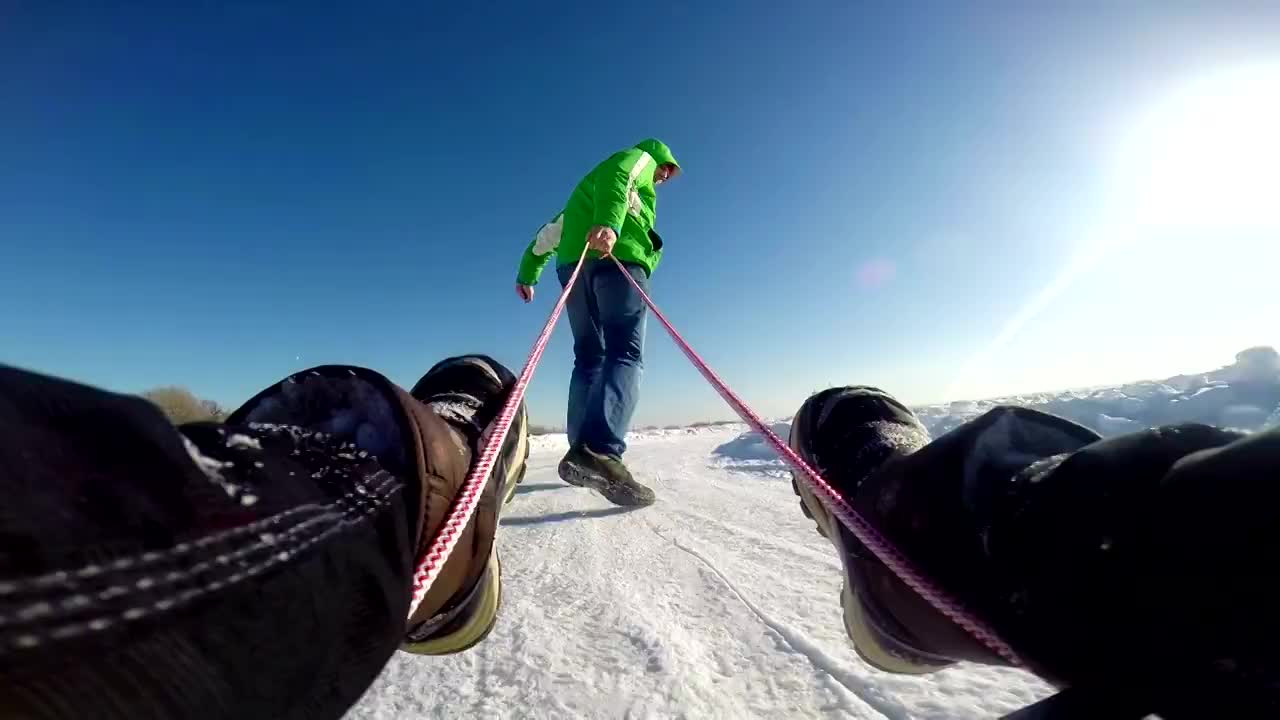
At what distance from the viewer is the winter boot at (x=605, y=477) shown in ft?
7.12

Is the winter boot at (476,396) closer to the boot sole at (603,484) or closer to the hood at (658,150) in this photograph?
the boot sole at (603,484)

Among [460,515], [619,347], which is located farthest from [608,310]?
[460,515]

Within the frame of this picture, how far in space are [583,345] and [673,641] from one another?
182 centimetres

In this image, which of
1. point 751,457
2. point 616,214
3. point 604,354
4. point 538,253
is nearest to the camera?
point 616,214

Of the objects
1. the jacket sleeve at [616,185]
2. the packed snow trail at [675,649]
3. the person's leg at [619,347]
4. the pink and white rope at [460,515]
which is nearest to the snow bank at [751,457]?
the person's leg at [619,347]

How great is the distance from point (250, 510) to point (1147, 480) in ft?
1.97

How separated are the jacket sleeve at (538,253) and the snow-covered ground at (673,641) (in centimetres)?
158

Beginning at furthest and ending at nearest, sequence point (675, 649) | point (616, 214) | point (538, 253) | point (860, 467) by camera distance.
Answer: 1. point (538, 253)
2. point (616, 214)
3. point (675, 649)
4. point (860, 467)

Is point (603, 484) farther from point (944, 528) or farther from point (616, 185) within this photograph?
point (944, 528)

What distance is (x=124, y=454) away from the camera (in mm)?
270

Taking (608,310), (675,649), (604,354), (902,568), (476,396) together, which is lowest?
(675,649)

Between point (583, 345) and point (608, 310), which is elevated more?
point (608, 310)

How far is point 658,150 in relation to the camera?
3043 mm

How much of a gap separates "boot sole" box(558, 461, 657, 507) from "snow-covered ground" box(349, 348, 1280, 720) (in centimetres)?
15
